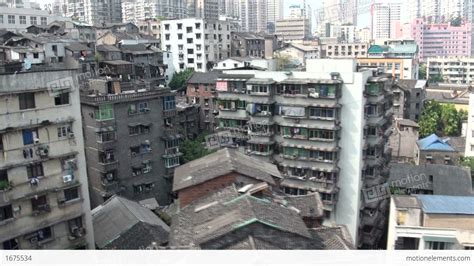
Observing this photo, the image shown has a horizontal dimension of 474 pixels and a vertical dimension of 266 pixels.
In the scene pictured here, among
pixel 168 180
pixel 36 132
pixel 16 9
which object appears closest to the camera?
pixel 36 132

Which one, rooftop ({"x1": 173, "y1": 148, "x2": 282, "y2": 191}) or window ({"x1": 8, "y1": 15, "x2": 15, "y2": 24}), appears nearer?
rooftop ({"x1": 173, "y1": 148, "x2": 282, "y2": 191})

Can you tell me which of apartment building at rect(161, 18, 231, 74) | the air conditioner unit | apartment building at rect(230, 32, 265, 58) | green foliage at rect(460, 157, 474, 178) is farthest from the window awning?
apartment building at rect(230, 32, 265, 58)

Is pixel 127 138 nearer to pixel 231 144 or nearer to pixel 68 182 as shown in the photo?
pixel 231 144

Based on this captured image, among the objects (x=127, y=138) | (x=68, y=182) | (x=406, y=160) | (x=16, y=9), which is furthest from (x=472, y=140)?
(x=16, y=9)

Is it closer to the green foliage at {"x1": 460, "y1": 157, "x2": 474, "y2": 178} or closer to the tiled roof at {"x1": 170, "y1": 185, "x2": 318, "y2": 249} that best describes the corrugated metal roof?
the tiled roof at {"x1": 170, "y1": 185, "x2": 318, "y2": 249}

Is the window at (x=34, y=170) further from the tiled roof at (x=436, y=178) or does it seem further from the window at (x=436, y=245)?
the tiled roof at (x=436, y=178)

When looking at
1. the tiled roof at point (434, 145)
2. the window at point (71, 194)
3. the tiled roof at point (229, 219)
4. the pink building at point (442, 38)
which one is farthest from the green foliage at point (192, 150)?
the pink building at point (442, 38)
